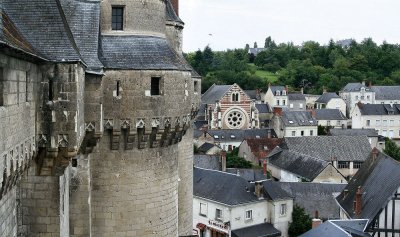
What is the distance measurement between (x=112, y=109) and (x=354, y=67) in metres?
157

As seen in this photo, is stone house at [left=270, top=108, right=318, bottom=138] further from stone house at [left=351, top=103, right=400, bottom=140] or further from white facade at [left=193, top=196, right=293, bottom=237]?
white facade at [left=193, top=196, right=293, bottom=237]

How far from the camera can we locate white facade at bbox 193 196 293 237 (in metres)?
41.9

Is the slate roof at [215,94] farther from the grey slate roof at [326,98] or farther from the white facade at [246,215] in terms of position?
the white facade at [246,215]

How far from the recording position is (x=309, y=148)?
222 ft

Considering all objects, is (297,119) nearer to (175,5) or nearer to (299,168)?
(299,168)

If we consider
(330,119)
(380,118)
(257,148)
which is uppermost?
(380,118)

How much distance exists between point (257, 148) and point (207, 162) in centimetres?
1402

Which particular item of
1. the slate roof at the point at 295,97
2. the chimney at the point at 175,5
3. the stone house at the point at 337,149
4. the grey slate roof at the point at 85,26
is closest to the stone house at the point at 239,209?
the chimney at the point at 175,5

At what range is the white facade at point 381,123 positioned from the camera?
9600cm

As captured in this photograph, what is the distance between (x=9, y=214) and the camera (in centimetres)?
1085

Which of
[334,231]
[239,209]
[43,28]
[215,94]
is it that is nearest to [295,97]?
[215,94]

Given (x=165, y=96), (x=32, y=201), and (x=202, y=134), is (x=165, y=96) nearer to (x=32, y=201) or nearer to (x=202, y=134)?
(x=32, y=201)

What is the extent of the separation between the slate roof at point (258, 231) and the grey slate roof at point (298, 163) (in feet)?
40.4

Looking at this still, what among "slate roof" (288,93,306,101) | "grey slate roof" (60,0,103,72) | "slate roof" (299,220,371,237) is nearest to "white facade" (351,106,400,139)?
"slate roof" (288,93,306,101)
